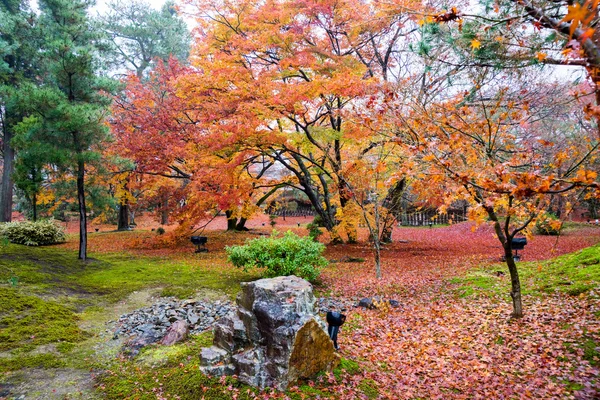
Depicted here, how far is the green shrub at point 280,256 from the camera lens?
276 inches

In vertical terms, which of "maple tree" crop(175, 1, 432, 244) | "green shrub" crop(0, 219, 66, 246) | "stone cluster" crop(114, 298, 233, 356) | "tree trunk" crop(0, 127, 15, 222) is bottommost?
"stone cluster" crop(114, 298, 233, 356)

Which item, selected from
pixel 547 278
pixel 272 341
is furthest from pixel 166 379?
pixel 547 278

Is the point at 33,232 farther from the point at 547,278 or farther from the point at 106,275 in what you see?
the point at 547,278

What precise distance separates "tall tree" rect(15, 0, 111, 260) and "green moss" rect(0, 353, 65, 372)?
569cm

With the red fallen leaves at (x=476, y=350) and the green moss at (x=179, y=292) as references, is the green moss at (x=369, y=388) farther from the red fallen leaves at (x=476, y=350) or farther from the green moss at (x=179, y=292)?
the green moss at (x=179, y=292)

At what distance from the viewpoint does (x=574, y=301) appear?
5.04 meters

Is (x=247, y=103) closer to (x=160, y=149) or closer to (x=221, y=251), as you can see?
(x=160, y=149)

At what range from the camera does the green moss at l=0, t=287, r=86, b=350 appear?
4.52 metres

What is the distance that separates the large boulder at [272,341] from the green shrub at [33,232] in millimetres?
11133

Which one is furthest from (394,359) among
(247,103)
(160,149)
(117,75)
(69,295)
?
(117,75)

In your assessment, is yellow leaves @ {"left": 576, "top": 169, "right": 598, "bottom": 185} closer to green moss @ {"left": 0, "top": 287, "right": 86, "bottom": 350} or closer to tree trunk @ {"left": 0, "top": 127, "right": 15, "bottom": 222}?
green moss @ {"left": 0, "top": 287, "right": 86, "bottom": 350}

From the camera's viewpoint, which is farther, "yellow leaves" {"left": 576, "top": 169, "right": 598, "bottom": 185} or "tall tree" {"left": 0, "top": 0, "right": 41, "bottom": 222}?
"tall tree" {"left": 0, "top": 0, "right": 41, "bottom": 222}

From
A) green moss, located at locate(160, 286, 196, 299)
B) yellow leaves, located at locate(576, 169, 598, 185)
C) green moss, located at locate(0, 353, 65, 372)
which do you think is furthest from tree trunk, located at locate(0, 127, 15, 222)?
yellow leaves, located at locate(576, 169, 598, 185)

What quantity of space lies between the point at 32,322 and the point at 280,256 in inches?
166
